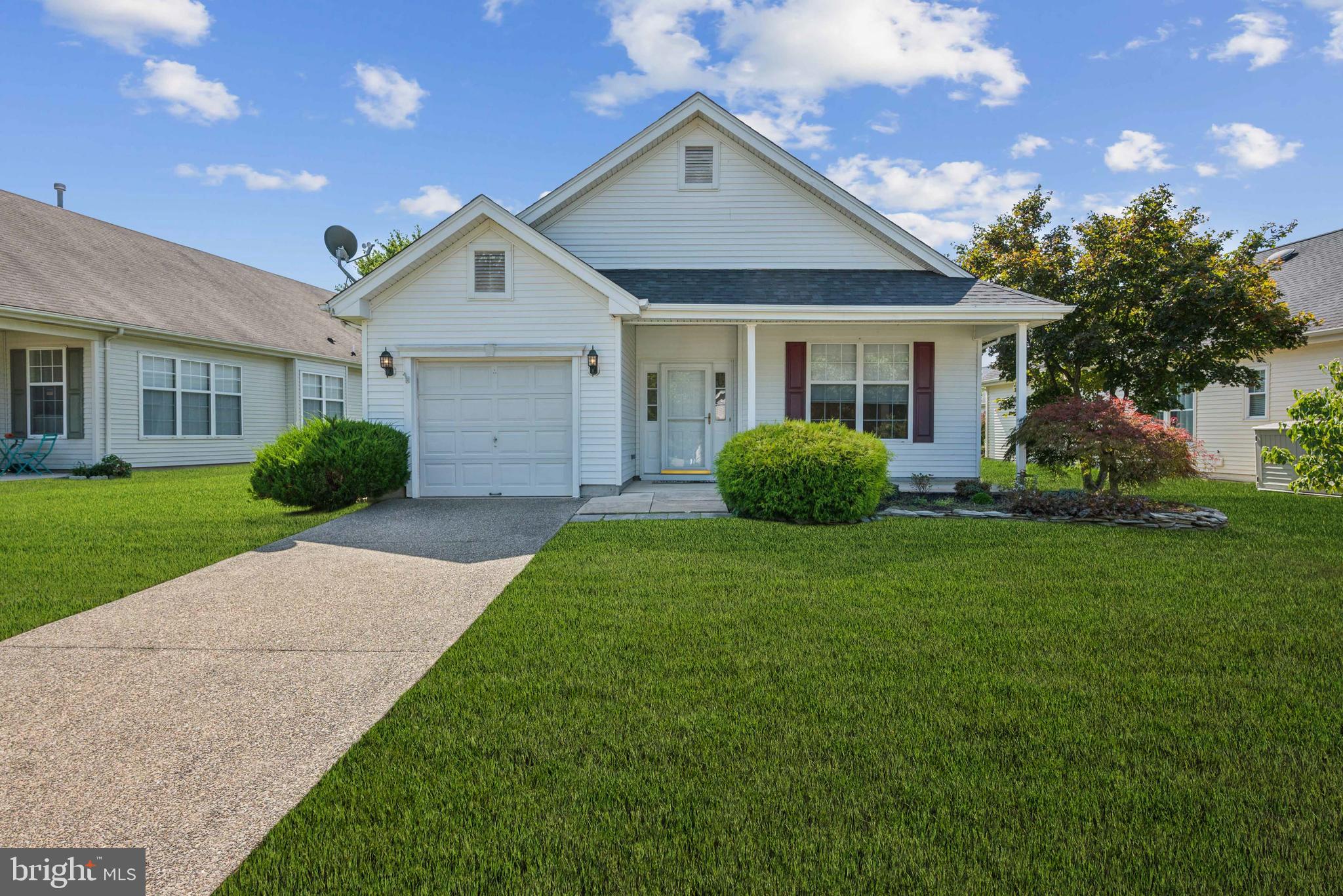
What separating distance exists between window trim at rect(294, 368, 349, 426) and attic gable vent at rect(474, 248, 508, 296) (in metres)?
10.9

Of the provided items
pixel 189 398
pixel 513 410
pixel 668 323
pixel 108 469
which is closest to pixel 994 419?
pixel 668 323

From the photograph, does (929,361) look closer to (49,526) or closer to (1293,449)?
(1293,449)

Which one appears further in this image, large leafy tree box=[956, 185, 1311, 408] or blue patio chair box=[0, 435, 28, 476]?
blue patio chair box=[0, 435, 28, 476]

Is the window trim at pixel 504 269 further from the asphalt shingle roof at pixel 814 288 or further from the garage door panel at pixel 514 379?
the asphalt shingle roof at pixel 814 288

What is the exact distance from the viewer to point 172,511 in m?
9.98

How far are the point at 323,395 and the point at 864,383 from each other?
1682 centimetres

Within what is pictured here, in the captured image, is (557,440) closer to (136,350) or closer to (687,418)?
(687,418)

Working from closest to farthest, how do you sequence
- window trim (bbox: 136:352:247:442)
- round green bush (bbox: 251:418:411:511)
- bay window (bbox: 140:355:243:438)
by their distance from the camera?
round green bush (bbox: 251:418:411:511), window trim (bbox: 136:352:247:442), bay window (bbox: 140:355:243:438)

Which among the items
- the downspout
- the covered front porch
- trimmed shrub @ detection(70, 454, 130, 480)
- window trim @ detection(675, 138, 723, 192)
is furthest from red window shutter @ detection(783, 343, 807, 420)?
the downspout

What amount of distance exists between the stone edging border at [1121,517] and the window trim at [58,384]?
16721 millimetres

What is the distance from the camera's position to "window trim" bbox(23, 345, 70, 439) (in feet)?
50.4

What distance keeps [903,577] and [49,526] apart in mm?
9640

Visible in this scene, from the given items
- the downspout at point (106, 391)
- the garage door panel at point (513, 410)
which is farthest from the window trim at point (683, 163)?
the downspout at point (106, 391)

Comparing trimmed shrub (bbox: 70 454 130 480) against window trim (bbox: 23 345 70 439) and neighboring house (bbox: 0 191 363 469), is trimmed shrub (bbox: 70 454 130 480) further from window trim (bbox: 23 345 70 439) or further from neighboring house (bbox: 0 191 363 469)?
window trim (bbox: 23 345 70 439)
